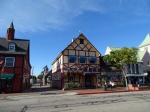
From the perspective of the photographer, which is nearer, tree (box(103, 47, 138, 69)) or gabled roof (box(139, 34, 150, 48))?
tree (box(103, 47, 138, 69))

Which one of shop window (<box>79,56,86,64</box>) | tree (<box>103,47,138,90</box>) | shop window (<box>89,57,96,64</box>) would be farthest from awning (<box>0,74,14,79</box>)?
tree (<box>103,47,138,90</box>)

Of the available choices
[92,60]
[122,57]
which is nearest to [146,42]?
[122,57]

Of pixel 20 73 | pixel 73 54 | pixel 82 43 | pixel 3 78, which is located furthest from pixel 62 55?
pixel 3 78

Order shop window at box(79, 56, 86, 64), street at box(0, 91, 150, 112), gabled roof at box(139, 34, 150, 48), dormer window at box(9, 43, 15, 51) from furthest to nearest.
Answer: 1. gabled roof at box(139, 34, 150, 48)
2. shop window at box(79, 56, 86, 64)
3. dormer window at box(9, 43, 15, 51)
4. street at box(0, 91, 150, 112)

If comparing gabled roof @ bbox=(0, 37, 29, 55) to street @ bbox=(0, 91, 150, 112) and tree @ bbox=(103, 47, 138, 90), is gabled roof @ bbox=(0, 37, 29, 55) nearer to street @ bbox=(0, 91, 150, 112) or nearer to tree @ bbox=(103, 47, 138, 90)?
street @ bbox=(0, 91, 150, 112)

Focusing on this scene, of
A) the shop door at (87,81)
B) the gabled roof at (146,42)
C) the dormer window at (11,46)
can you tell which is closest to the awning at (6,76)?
the dormer window at (11,46)

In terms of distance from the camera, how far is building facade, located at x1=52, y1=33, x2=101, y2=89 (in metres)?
28.7

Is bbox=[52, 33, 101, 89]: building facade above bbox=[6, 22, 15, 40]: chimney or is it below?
below

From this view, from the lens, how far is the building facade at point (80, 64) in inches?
1128

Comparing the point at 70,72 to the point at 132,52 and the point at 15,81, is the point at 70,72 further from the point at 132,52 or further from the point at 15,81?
the point at 132,52

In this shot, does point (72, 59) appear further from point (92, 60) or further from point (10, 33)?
point (10, 33)

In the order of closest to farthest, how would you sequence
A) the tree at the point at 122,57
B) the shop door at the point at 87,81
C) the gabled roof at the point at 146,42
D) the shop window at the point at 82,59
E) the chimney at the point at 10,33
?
the chimney at the point at 10,33 → the tree at the point at 122,57 → the shop window at the point at 82,59 → the shop door at the point at 87,81 → the gabled roof at the point at 146,42

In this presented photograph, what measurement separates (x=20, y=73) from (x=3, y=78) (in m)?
2.64

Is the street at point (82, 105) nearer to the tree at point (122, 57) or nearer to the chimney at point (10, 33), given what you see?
the tree at point (122, 57)
